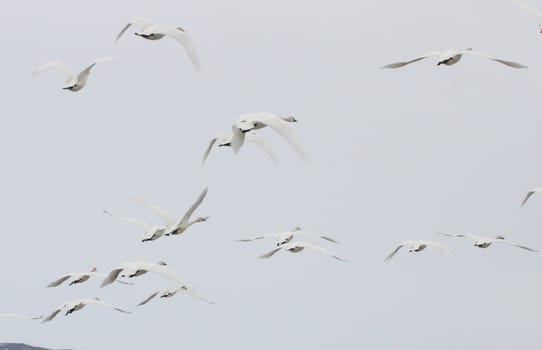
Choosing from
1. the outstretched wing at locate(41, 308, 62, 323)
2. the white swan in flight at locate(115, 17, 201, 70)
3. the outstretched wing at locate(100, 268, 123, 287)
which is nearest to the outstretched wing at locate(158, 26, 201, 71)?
the white swan in flight at locate(115, 17, 201, 70)

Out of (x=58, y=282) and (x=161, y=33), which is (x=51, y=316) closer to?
(x=58, y=282)

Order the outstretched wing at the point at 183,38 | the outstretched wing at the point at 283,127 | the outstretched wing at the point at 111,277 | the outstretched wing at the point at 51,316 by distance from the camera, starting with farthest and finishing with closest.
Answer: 1. the outstretched wing at the point at 51,316
2. the outstretched wing at the point at 183,38
3. the outstretched wing at the point at 111,277
4. the outstretched wing at the point at 283,127

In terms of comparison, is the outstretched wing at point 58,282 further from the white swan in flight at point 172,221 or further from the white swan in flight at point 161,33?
the white swan in flight at point 161,33

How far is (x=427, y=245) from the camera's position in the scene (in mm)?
93938

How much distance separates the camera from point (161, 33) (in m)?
77.9

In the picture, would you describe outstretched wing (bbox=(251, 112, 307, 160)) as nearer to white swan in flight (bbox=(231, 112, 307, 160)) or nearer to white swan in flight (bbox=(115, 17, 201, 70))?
white swan in flight (bbox=(231, 112, 307, 160))

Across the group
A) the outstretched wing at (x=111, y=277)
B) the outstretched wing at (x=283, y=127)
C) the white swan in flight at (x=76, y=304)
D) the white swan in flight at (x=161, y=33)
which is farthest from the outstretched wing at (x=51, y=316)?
the outstretched wing at (x=283, y=127)

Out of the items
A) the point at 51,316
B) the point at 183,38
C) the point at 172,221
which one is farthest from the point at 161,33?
the point at 51,316

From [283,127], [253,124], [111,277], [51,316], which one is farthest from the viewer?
[51,316]

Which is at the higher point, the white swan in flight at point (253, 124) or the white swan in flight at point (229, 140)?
the white swan in flight at point (253, 124)

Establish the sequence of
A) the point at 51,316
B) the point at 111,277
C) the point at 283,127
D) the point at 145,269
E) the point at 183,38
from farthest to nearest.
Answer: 1. the point at 51,316
2. the point at 145,269
3. the point at 183,38
4. the point at 111,277
5. the point at 283,127

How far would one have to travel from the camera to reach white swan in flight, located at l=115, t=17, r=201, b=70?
75.4 meters

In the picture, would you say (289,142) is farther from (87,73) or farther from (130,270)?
(87,73)

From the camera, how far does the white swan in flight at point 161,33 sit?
75.4 m
